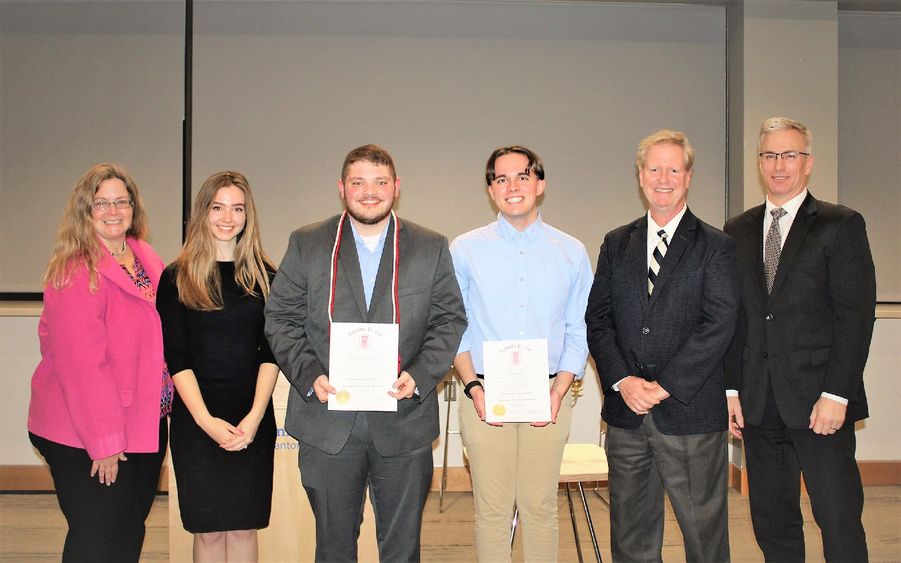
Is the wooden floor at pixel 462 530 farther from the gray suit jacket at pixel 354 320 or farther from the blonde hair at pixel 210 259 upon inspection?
the blonde hair at pixel 210 259

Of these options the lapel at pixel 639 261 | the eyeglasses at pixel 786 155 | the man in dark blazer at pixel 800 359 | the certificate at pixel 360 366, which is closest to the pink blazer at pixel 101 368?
the certificate at pixel 360 366

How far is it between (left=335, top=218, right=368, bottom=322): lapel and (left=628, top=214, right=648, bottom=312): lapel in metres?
1.02

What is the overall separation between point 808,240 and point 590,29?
2863 millimetres

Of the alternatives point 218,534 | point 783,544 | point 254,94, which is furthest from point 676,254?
point 254,94

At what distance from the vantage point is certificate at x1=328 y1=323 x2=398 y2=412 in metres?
2.45

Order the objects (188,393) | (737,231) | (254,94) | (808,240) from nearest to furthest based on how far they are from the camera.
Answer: (188,393)
(808,240)
(737,231)
(254,94)

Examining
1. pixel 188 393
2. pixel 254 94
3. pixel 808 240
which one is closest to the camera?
pixel 188 393

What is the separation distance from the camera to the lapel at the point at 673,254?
2646 millimetres

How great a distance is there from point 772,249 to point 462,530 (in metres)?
2.50

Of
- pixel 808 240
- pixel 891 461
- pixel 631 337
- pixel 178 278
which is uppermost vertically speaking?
pixel 808 240

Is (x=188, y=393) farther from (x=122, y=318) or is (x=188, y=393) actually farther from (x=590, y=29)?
(x=590, y=29)

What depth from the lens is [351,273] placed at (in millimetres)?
2561

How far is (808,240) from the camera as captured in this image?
2770mm

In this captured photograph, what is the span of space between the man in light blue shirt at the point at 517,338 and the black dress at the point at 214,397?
82 centimetres
